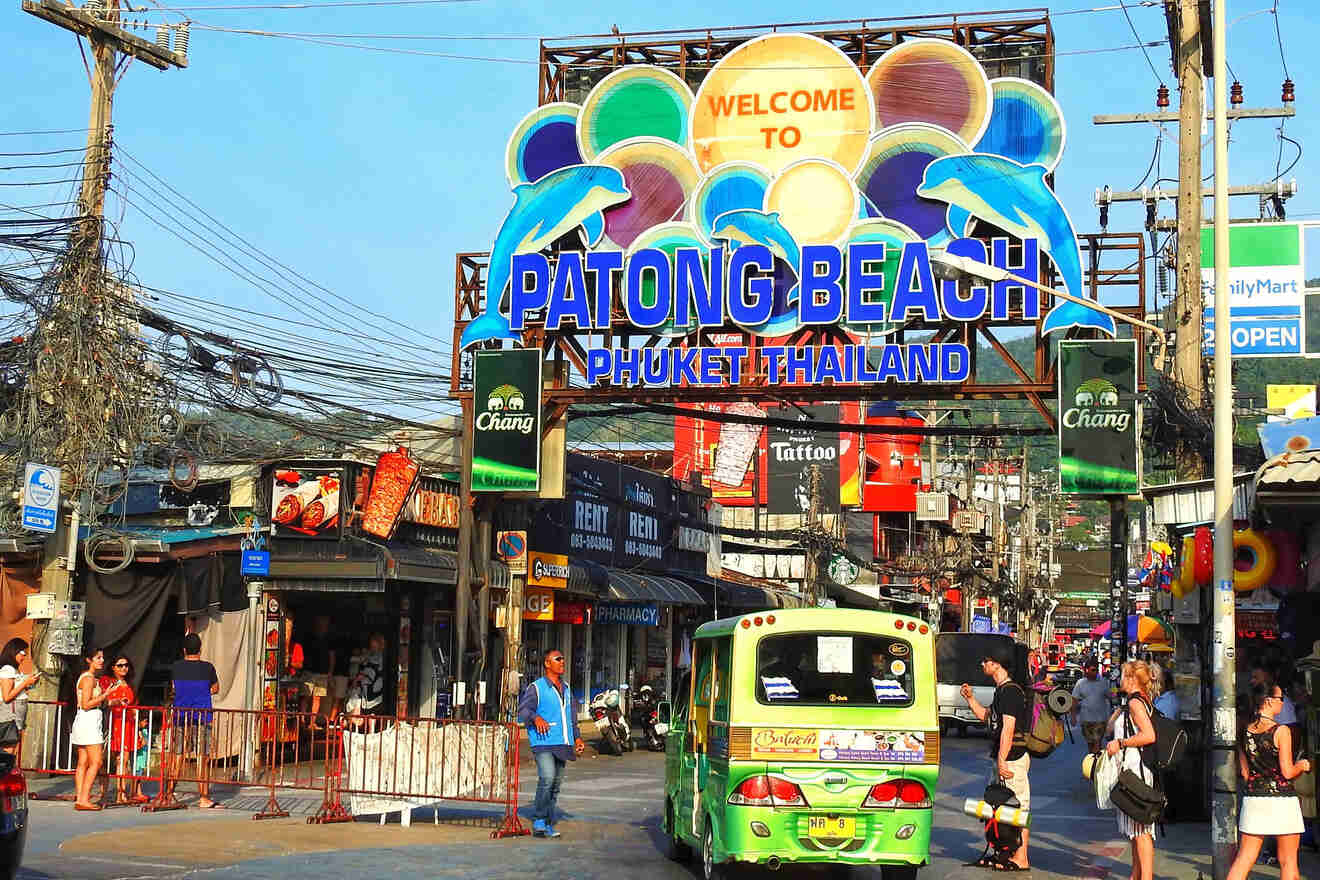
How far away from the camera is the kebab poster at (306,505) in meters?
24.2

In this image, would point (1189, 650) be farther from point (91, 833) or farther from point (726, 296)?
point (91, 833)

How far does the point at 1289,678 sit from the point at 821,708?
33.6 ft

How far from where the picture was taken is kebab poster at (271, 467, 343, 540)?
24.2 m

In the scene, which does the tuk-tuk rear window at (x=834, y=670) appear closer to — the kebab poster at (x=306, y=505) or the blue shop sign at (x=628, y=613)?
the kebab poster at (x=306, y=505)

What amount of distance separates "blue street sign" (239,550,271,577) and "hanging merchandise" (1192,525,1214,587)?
13.5m

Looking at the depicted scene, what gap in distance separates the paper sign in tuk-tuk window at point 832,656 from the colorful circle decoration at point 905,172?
15.0 metres

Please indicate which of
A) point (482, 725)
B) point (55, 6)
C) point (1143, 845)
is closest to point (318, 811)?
point (482, 725)

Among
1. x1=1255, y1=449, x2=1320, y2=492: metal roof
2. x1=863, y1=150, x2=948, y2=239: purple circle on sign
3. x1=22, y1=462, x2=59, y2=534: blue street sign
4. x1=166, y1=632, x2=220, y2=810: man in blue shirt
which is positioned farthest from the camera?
x1=863, y1=150, x2=948, y2=239: purple circle on sign

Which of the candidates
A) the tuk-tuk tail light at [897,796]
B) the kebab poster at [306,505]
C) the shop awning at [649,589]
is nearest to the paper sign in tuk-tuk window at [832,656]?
the tuk-tuk tail light at [897,796]

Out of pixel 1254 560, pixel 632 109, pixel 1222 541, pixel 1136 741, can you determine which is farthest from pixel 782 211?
pixel 1136 741

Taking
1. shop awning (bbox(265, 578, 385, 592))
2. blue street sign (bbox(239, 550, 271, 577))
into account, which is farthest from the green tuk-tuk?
blue street sign (bbox(239, 550, 271, 577))

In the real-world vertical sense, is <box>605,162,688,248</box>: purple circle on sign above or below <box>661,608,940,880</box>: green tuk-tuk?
above

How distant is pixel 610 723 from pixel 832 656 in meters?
17.0

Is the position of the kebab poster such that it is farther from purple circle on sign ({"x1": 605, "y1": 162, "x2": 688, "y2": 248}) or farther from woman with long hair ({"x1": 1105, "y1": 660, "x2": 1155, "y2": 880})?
woman with long hair ({"x1": 1105, "y1": 660, "x2": 1155, "y2": 880})
